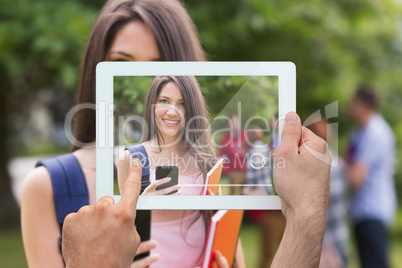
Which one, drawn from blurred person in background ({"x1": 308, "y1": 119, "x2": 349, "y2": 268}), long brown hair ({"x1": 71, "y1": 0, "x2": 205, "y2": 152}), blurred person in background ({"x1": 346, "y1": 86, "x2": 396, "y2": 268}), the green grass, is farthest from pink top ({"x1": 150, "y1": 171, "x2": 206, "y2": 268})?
the green grass

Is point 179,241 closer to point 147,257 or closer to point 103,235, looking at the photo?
point 147,257

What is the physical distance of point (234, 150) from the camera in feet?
3.05

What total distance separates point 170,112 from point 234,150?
0.14 m

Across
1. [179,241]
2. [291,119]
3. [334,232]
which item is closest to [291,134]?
[291,119]

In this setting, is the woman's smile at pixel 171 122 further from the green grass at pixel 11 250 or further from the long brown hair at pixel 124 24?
the green grass at pixel 11 250

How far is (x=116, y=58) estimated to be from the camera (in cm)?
114

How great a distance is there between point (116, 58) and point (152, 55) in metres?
0.08

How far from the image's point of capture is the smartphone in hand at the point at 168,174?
2.95 ft

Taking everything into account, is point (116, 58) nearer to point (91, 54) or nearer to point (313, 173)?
point (91, 54)

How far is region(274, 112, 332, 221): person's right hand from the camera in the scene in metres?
0.85

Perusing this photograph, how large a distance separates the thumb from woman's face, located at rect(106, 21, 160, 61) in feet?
1.32

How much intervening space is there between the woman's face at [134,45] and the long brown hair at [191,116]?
0.25 metres

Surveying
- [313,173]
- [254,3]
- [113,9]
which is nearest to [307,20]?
[254,3]

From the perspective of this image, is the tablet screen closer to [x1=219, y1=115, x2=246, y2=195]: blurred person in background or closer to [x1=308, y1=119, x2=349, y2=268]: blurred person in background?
[x1=219, y1=115, x2=246, y2=195]: blurred person in background
